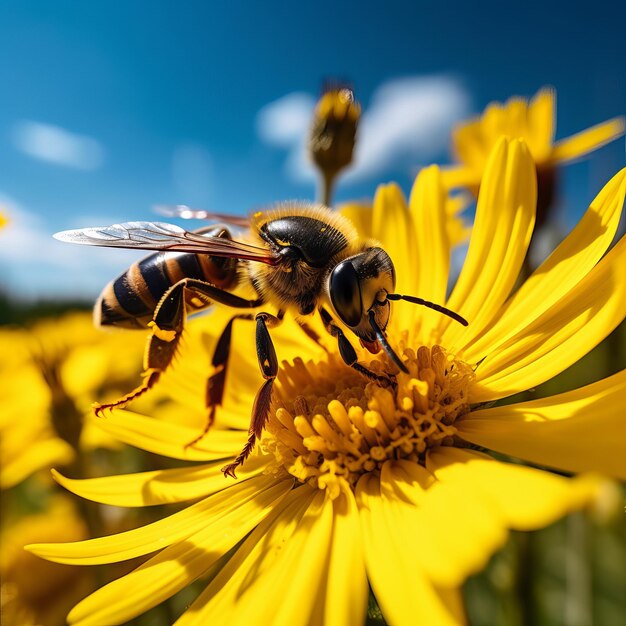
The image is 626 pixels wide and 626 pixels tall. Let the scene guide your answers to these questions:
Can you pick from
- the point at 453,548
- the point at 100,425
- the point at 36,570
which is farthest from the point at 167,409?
the point at 453,548

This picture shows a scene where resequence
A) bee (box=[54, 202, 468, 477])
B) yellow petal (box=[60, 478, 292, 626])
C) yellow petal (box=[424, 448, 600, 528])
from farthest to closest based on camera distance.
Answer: bee (box=[54, 202, 468, 477]) < yellow petal (box=[60, 478, 292, 626]) < yellow petal (box=[424, 448, 600, 528])

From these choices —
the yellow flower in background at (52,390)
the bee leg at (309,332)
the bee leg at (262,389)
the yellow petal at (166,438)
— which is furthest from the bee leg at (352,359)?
the yellow flower in background at (52,390)

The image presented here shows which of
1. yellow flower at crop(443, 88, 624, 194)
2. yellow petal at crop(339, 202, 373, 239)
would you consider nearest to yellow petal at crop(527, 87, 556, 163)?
yellow flower at crop(443, 88, 624, 194)

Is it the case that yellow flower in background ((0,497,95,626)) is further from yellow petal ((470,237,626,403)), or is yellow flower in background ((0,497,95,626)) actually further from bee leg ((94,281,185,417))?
yellow petal ((470,237,626,403))

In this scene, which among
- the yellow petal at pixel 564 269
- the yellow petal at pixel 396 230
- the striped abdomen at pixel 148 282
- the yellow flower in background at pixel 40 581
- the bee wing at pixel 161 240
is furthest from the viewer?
the yellow flower in background at pixel 40 581

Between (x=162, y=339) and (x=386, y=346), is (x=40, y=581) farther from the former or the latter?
(x=386, y=346)

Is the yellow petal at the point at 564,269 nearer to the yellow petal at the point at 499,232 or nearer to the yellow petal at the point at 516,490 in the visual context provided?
the yellow petal at the point at 499,232

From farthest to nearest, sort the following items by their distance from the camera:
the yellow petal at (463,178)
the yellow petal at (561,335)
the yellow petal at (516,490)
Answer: the yellow petal at (463,178) < the yellow petal at (561,335) < the yellow petal at (516,490)
